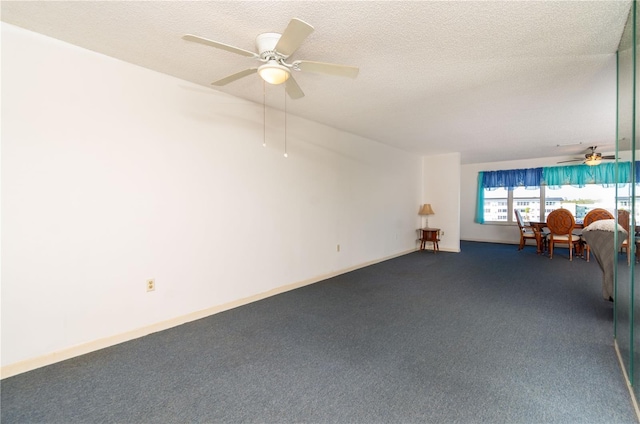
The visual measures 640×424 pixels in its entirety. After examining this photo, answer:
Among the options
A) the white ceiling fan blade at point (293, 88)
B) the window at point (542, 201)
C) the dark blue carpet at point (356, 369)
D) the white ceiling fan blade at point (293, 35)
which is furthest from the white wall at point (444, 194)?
the white ceiling fan blade at point (293, 35)

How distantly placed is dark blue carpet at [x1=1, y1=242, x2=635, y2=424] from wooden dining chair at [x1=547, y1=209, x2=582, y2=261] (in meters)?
2.84

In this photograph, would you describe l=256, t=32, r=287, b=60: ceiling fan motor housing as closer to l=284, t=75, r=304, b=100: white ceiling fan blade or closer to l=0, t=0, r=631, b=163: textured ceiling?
l=0, t=0, r=631, b=163: textured ceiling

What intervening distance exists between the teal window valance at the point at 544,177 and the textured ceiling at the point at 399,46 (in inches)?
151

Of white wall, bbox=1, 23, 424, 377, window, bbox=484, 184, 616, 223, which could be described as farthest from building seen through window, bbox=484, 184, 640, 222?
white wall, bbox=1, 23, 424, 377

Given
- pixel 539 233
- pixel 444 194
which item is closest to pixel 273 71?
pixel 444 194

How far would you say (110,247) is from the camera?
7.65ft

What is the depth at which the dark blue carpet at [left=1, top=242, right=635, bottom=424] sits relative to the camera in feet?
5.06

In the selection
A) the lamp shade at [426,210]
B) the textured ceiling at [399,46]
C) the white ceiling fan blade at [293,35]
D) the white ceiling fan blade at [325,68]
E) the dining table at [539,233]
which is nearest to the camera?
the white ceiling fan blade at [293,35]

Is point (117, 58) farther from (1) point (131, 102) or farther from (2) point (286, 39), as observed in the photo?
(2) point (286, 39)

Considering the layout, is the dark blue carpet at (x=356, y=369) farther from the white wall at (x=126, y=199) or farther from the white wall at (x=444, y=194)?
the white wall at (x=444, y=194)

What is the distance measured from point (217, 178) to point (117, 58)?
1.25m

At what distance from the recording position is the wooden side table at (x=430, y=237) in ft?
21.2

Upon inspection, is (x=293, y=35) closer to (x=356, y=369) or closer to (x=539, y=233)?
(x=356, y=369)

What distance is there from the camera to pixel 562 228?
5641mm
